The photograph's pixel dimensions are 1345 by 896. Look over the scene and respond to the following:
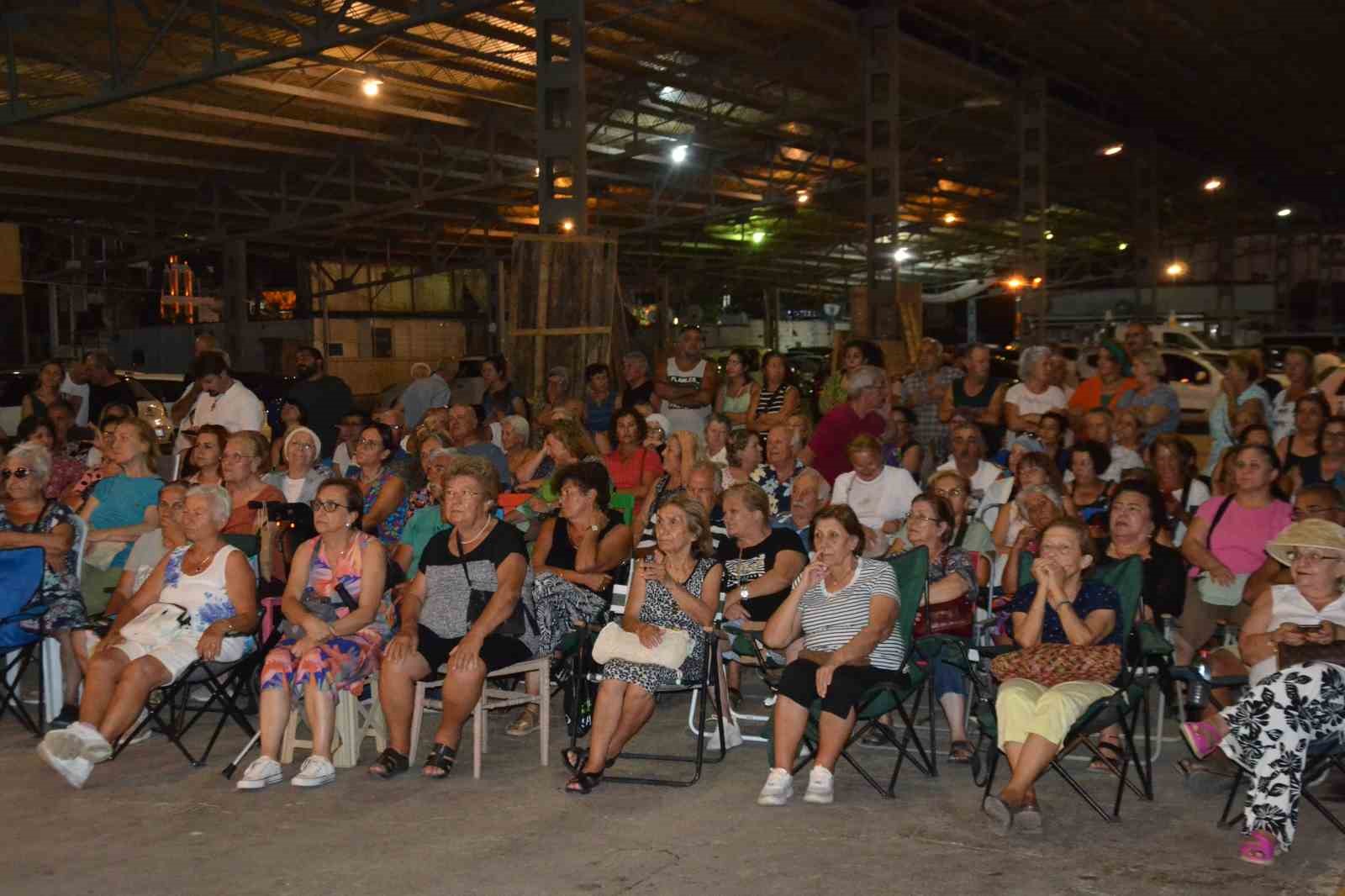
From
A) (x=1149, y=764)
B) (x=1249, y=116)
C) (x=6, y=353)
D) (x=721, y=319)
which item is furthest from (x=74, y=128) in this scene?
(x=721, y=319)

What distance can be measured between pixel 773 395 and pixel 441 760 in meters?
4.22

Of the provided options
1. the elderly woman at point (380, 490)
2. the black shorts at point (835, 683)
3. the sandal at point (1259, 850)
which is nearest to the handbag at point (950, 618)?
the black shorts at point (835, 683)

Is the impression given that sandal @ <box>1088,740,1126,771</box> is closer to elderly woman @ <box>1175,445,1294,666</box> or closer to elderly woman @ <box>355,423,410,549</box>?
A: elderly woman @ <box>1175,445,1294,666</box>

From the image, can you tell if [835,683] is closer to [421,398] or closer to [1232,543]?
A: [1232,543]

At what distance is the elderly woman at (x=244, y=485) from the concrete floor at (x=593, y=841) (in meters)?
1.41

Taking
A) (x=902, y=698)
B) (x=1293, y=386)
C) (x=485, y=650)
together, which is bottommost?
(x=902, y=698)

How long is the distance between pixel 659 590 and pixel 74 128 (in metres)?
15.8

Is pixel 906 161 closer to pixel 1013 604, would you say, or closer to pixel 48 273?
pixel 48 273

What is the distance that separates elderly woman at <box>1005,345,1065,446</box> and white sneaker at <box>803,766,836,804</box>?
13.3ft

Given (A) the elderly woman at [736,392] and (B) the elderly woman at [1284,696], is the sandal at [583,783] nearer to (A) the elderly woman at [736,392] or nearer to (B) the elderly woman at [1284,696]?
(B) the elderly woman at [1284,696]

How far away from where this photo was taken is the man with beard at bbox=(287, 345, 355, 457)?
9.39m

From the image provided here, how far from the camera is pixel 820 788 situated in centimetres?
454

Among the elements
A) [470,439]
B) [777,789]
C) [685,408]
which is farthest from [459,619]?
[685,408]

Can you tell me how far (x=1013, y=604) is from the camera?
16.3 feet
